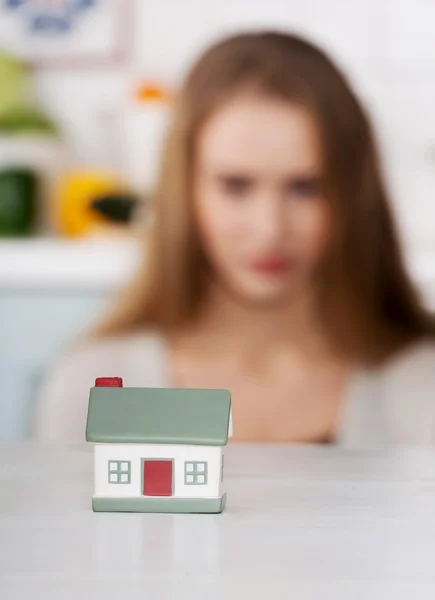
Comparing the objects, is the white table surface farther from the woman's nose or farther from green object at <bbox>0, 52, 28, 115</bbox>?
green object at <bbox>0, 52, 28, 115</bbox>

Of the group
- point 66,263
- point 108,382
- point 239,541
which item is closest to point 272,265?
point 66,263

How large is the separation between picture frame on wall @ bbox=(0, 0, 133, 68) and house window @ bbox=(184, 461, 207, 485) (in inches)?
43.7

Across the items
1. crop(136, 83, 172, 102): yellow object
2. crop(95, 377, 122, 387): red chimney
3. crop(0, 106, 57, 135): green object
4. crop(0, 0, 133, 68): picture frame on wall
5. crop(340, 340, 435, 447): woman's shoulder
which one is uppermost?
crop(0, 0, 133, 68): picture frame on wall

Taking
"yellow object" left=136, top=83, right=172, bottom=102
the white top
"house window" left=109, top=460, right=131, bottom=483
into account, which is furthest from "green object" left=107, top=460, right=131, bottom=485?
"yellow object" left=136, top=83, right=172, bottom=102

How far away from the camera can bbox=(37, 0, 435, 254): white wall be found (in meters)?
1.58

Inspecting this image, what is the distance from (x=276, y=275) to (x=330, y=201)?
174mm

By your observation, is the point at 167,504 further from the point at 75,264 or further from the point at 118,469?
the point at 75,264

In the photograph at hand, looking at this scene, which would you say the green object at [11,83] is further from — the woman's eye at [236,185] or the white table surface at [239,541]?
the white table surface at [239,541]

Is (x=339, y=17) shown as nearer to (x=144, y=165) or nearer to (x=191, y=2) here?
(x=191, y=2)

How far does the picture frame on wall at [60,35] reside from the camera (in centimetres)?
162

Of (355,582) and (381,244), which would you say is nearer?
(355,582)

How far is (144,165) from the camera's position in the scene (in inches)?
63.4

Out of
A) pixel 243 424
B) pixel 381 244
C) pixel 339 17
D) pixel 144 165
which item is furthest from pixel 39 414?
pixel 339 17

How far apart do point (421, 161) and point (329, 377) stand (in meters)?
0.44
